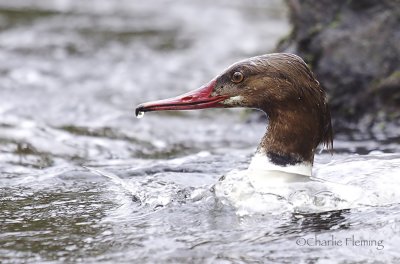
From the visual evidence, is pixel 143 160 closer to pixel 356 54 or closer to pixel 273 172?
pixel 273 172

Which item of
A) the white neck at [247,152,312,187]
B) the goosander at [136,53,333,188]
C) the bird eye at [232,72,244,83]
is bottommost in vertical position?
the white neck at [247,152,312,187]

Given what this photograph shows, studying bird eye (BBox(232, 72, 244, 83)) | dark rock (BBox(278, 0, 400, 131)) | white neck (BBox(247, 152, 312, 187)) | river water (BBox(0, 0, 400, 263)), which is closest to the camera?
river water (BBox(0, 0, 400, 263))

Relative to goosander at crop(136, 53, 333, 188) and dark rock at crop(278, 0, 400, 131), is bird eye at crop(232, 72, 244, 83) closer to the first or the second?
goosander at crop(136, 53, 333, 188)

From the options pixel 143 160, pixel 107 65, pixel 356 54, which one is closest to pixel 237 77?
pixel 143 160

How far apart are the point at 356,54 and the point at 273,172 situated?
377 cm

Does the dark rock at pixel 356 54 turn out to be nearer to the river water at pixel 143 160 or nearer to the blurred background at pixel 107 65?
the river water at pixel 143 160

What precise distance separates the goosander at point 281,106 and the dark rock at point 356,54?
10.4 feet

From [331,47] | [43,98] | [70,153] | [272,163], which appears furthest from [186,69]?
[272,163]

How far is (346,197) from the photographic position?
5.55 metres

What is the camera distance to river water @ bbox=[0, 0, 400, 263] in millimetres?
4969

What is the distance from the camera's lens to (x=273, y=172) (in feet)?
19.2

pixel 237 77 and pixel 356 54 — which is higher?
pixel 356 54

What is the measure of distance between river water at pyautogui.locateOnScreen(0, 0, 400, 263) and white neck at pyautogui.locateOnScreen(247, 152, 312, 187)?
24cm

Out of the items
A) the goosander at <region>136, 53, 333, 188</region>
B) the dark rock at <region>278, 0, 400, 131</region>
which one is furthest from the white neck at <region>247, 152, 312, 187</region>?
the dark rock at <region>278, 0, 400, 131</region>
